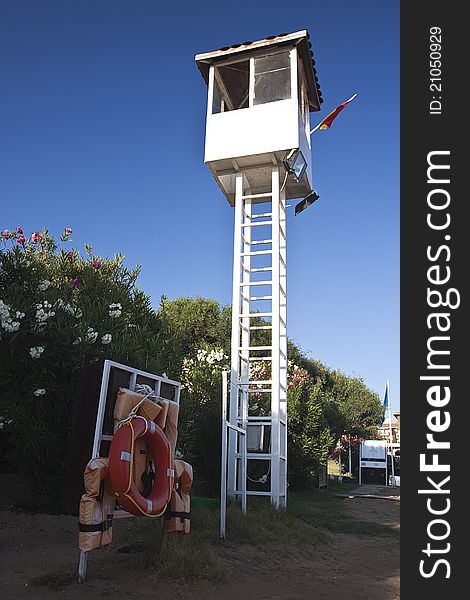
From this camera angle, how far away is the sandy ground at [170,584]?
190 inches

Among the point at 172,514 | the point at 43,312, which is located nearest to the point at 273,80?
the point at 43,312

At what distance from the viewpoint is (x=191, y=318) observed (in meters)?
23.9

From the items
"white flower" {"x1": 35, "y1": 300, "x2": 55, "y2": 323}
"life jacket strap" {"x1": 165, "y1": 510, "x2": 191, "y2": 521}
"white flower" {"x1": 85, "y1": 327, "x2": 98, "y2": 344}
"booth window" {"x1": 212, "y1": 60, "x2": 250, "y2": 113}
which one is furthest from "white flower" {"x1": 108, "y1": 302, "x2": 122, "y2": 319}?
"booth window" {"x1": 212, "y1": 60, "x2": 250, "y2": 113}

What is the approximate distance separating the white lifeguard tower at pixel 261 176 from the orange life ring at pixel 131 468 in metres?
4.02

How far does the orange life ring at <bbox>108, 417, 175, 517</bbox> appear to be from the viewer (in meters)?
4.93

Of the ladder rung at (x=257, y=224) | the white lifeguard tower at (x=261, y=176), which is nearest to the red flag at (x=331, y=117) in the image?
the white lifeguard tower at (x=261, y=176)

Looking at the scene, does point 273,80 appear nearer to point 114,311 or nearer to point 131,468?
point 114,311

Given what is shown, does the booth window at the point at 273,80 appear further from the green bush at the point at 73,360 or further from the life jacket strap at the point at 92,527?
the life jacket strap at the point at 92,527

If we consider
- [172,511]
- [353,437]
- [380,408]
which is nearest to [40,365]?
[172,511]

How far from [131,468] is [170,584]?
105 cm

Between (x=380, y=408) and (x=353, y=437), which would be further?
(x=380, y=408)

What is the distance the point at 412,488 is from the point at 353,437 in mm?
28428

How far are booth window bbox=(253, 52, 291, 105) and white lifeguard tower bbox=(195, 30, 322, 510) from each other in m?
0.02

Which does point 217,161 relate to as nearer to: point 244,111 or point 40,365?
point 244,111
